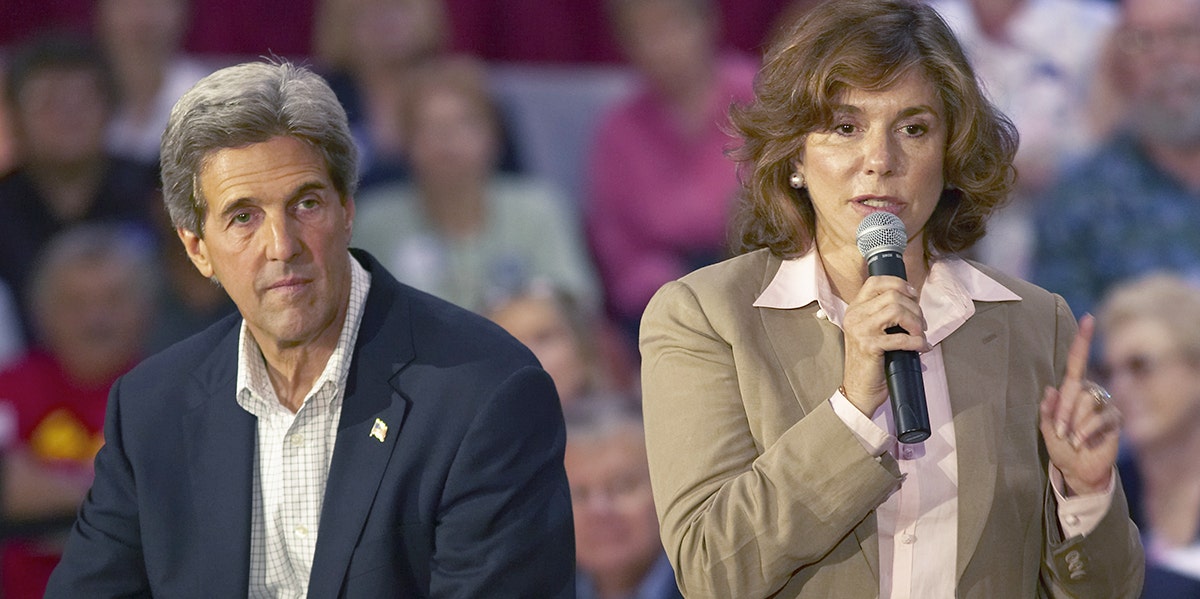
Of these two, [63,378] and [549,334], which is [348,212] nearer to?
[549,334]

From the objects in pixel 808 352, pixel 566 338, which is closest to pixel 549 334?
pixel 566 338

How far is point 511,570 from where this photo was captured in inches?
79.7

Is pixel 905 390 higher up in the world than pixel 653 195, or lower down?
higher up

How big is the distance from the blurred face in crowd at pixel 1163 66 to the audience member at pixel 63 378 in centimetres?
405

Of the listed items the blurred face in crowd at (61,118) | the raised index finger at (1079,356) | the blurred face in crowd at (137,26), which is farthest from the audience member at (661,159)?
the raised index finger at (1079,356)

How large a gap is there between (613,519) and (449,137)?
165 centimetres

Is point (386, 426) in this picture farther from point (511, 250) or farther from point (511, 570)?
point (511, 250)

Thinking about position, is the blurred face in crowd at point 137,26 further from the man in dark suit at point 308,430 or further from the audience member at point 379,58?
the man in dark suit at point 308,430

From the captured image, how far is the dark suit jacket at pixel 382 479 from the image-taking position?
2.03 metres

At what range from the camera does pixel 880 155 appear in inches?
74.4

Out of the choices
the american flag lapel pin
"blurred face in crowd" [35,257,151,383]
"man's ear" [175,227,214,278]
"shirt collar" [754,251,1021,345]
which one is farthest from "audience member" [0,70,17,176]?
"shirt collar" [754,251,1021,345]

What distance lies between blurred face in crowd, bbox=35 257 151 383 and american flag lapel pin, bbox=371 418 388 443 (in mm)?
3088

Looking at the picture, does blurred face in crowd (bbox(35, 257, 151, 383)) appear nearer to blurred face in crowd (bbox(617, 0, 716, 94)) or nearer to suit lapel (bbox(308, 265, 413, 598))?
blurred face in crowd (bbox(617, 0, 716, 94))

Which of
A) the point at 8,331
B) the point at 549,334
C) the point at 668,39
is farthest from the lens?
the point at 668,39
